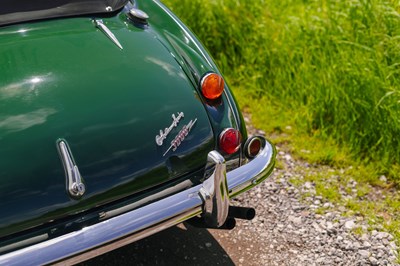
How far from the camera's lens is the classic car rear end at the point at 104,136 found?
8.11 ft

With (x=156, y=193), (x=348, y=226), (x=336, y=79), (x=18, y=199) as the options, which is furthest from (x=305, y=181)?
(x=18, y=199)

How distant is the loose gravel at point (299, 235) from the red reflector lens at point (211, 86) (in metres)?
0.93

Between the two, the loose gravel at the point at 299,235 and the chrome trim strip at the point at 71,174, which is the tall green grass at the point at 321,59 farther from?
the chrome trim strip at the point at 71,174

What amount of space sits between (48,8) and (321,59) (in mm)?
2092

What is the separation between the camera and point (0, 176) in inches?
95.3

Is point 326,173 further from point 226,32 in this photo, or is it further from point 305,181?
point 226,32

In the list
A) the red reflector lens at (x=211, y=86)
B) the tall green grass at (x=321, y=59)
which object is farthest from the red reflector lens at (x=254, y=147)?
the tall green grass at (x=321, y=59)

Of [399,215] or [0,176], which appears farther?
[399,215]

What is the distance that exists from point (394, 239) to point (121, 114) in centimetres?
176

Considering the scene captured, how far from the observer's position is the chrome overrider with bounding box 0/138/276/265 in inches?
94.2

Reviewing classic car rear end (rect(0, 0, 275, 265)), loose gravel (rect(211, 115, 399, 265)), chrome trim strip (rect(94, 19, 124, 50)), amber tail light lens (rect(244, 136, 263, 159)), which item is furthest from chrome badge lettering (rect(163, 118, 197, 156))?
loose gravel (rect(211, 115, 399, 265))

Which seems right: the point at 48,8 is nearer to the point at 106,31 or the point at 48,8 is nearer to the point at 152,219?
the point at 106,31

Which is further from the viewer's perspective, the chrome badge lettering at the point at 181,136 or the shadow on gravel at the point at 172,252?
the shadow on gravel at the point at 172,252

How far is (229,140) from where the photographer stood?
9.66ft
